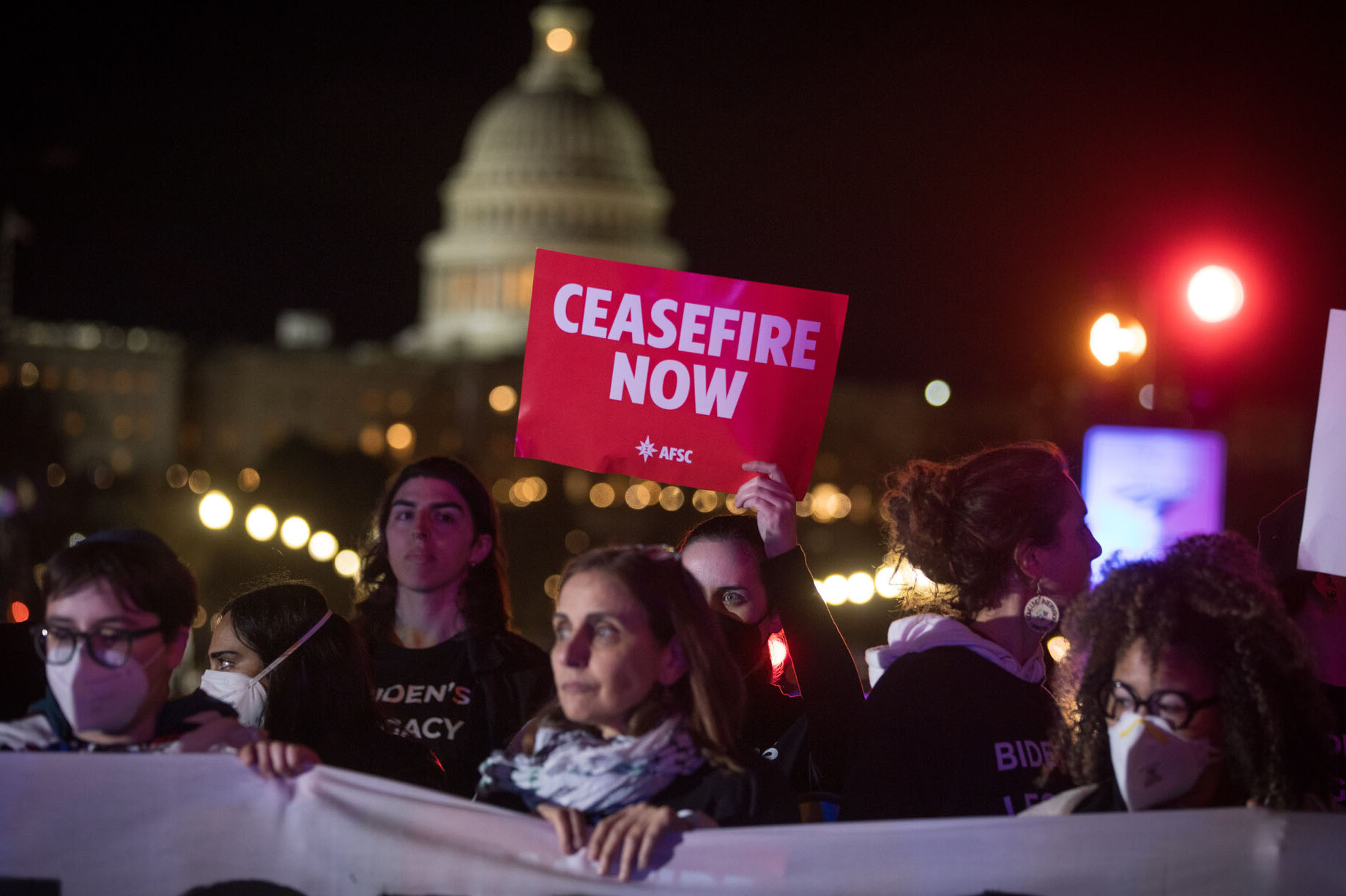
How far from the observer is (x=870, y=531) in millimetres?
53344

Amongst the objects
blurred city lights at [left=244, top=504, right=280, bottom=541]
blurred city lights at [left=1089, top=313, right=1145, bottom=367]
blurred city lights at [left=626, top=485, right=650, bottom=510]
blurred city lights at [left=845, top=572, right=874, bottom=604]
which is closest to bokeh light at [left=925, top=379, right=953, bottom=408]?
blurred city lights at [left=845, top=572, right=874, bottom=604]

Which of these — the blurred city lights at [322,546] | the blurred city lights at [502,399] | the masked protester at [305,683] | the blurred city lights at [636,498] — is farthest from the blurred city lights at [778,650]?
the blurred city lights at [502,399]

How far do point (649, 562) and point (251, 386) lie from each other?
8761 cm

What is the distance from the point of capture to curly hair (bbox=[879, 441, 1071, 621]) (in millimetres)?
3885

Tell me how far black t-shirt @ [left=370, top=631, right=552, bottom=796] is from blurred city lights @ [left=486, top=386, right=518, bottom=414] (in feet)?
254

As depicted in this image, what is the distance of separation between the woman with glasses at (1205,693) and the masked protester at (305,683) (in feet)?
5.11

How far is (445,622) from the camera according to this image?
475cm

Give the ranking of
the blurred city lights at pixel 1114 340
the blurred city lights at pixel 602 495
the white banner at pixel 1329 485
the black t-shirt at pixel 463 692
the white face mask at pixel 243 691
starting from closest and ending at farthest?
the white face mask at pixel 243 691 → the white banner at pixel 1329 485 → the black t-shirt at pixel 463 692 → the blurred city lights at pixel 1114 340 → the blurred city lights at pixel 602 495

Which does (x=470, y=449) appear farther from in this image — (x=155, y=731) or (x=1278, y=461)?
(x=155, y=731)

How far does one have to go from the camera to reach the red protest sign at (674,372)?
4.39 meters

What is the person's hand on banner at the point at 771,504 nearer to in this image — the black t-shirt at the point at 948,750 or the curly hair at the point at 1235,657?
the black t-shirt at the point at 948,750

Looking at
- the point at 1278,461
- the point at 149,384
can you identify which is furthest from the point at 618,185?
the point at 1278,461

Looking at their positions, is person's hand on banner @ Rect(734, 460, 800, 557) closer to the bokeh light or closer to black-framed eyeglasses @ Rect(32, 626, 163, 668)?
black-framed eyeglasses @ Rect(32, 626, 163, 668)

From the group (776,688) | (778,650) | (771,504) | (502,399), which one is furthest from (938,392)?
(502,399)
